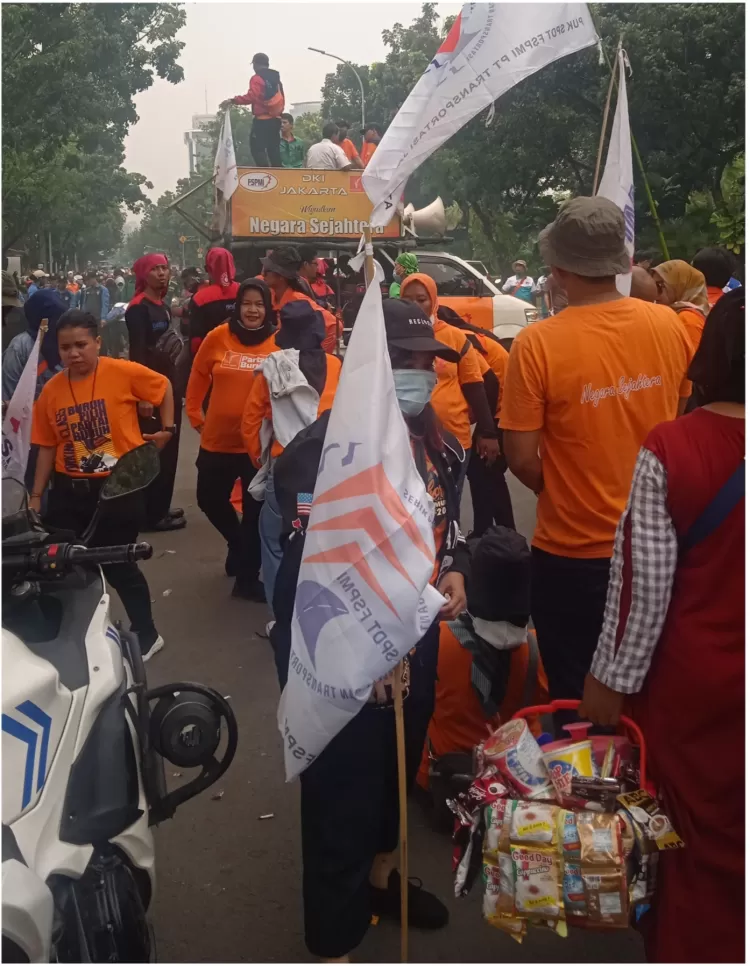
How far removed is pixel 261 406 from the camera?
499 cm

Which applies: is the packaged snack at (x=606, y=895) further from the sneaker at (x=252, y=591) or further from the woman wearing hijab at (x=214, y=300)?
the woman wearing hijab at (x=214, y=300)

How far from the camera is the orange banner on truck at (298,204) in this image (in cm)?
1338

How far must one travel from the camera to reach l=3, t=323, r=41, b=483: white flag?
13.9ft

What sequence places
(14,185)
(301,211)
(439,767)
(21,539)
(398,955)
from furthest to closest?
(14,185), (301,211), (439,767), (398,955), (21,539)

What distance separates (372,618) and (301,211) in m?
12.1

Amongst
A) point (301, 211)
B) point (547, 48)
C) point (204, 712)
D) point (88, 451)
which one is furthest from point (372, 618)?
point (301, 211)

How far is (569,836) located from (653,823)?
0.20 m

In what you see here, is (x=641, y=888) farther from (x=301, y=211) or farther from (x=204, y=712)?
(x=301, y=211)

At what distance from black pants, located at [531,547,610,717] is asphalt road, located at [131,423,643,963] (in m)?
0.74

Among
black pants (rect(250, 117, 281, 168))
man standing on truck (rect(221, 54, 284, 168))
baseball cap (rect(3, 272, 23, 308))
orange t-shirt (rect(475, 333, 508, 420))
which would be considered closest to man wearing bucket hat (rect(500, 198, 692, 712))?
orange t-shirt (rect(475, 333, 508, 420))

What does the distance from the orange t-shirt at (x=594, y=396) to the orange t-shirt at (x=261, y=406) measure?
76.4 inches

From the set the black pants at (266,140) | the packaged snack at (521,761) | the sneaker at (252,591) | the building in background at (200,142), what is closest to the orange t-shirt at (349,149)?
the black pants at (266,140)

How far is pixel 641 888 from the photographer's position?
218cm

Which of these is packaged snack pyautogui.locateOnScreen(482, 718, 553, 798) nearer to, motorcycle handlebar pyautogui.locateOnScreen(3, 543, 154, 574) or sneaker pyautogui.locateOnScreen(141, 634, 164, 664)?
motorcycle handlebar pyautogui.locateOnScreen(3, 543, 154, 574)
